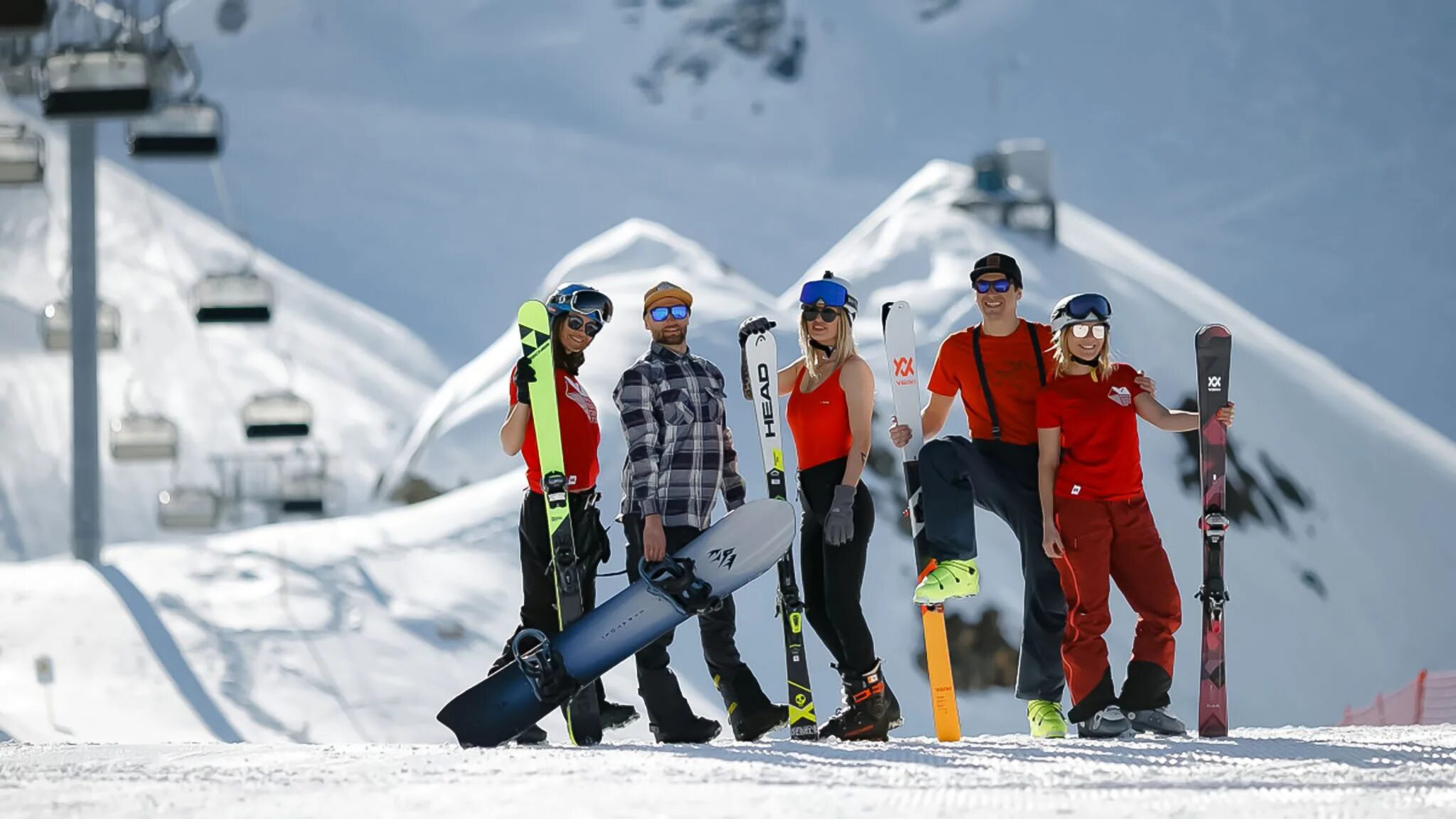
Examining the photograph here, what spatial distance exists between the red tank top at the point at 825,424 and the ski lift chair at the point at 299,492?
1675 cm

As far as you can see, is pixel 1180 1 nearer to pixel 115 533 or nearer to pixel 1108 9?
pixel 1108 9

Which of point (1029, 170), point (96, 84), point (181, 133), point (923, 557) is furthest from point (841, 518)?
point (1029, 170)

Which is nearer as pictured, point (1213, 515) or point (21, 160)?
point (1213, 515)

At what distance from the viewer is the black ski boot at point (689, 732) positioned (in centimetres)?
593

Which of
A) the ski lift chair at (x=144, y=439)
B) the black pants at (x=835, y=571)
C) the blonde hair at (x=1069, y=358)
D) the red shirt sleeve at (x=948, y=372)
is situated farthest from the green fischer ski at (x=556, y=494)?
the ski lift chair at (x=144, y=439)

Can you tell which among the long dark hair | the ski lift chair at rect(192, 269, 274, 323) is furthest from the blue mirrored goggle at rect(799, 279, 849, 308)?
the ski lift chair at rect(192, 269, 274, 323)

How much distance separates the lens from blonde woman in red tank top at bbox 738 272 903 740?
5.96 m

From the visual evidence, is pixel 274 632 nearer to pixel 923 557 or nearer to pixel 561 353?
pixel 561 353

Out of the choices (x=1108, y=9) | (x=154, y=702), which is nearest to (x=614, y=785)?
(x=154, y=702)

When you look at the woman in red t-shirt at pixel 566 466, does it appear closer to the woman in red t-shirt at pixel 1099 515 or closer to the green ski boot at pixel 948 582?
the green ski boot at pixel 948 582

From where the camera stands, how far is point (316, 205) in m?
69.5

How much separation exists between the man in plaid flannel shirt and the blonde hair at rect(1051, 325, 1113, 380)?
111cm

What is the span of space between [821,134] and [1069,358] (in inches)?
2943

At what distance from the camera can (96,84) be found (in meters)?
16.7
